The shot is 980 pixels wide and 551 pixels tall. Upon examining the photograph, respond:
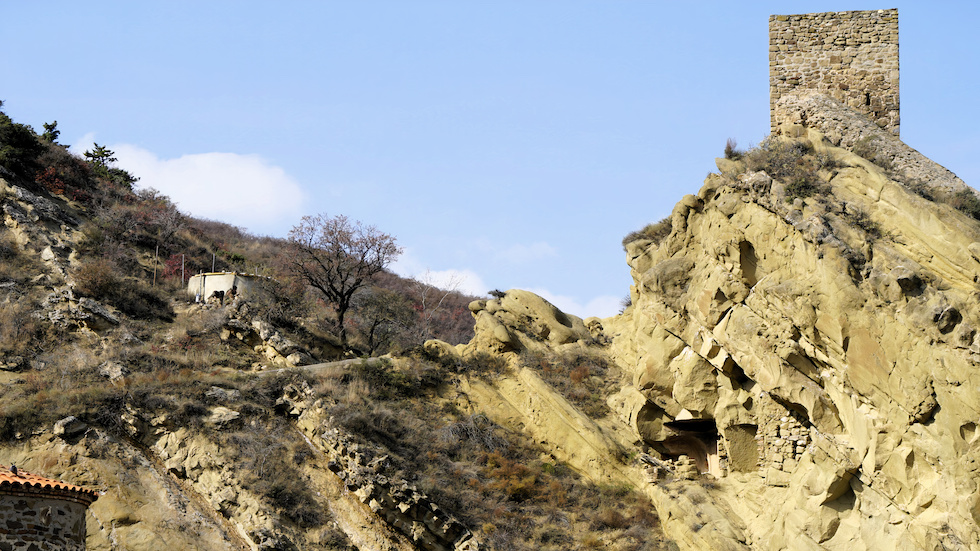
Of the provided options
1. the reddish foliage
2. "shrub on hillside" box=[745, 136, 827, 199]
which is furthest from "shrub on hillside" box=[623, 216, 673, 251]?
the reddish foliage

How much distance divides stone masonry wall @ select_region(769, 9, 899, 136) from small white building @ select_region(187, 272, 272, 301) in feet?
62.8

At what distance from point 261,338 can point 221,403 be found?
5876mm

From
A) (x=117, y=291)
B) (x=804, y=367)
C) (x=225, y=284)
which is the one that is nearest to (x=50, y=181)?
A: (x=117, y=291)

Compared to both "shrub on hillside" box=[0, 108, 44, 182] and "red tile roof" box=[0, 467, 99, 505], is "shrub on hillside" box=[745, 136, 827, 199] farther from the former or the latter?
"shrub on hillside" box=[0, 108, 44, 182]

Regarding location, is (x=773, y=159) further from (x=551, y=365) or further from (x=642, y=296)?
(x=551, y=365)

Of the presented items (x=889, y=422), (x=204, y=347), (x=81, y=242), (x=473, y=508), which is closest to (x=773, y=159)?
(x=889, y=422)

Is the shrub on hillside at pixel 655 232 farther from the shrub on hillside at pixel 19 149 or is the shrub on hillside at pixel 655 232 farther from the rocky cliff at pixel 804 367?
the shrub on hillside at pixel 19 149

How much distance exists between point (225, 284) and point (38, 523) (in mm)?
18588

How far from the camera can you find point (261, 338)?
28.9 m

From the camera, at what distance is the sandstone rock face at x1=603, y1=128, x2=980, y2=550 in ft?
54.5

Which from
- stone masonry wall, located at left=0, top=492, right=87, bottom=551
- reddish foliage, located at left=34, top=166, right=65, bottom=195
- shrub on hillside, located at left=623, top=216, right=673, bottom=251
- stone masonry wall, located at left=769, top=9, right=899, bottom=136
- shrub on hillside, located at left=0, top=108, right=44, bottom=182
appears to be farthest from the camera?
reddish foliage, located at left=34, top=166, right=65, bottom=195

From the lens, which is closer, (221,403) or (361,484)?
(361,484)

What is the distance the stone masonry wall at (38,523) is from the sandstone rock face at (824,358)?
15.0 metres

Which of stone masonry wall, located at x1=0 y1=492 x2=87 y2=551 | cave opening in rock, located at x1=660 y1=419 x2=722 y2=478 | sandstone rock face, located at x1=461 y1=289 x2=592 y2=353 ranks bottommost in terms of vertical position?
stone masonry wall, located at x1=0 y1=492 x2=87 y2=551
